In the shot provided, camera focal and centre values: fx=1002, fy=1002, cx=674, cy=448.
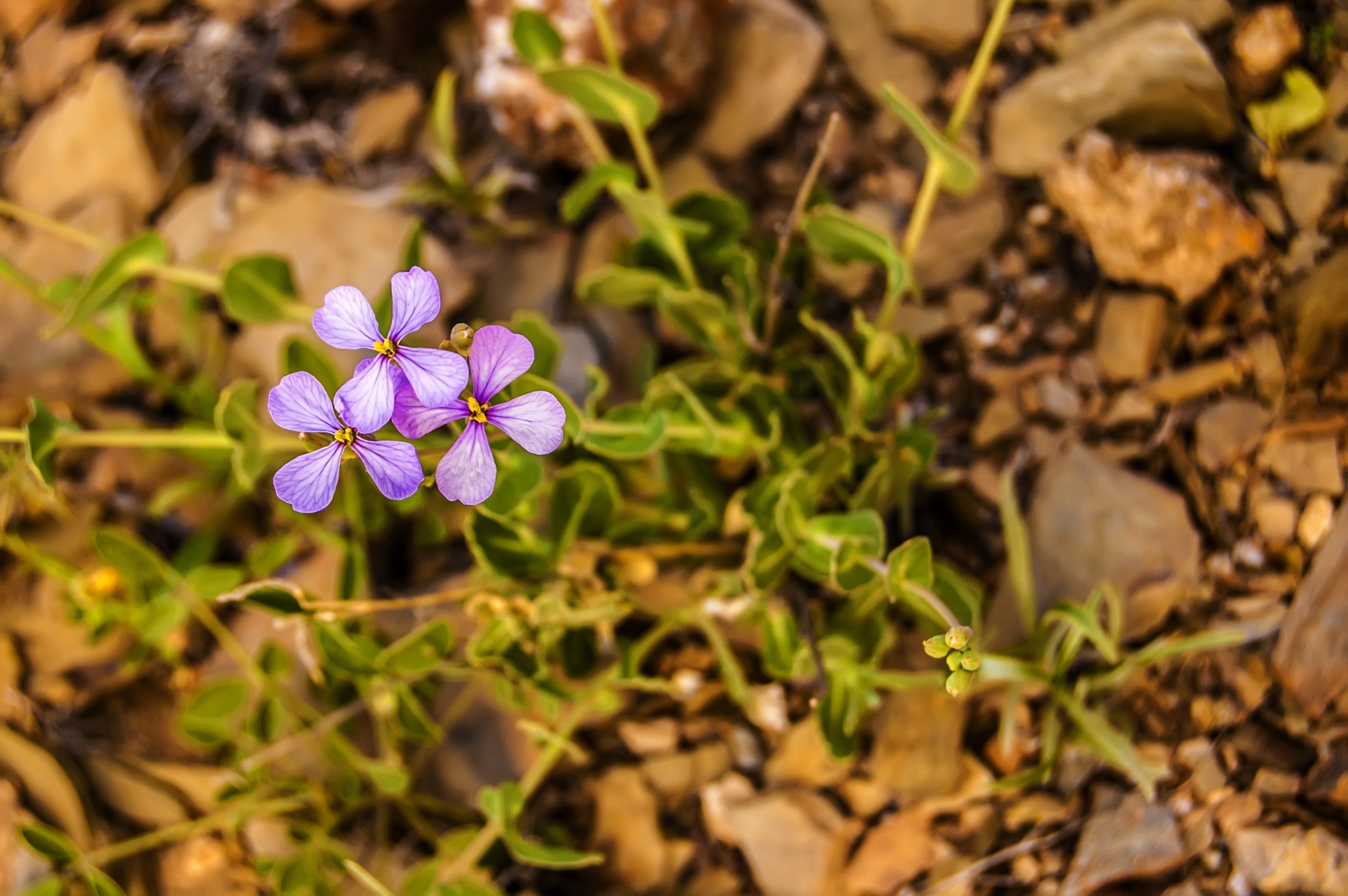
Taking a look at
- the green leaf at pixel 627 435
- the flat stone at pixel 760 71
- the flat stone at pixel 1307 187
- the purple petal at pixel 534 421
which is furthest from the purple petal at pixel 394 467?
the flat stone at pixel 1307 187

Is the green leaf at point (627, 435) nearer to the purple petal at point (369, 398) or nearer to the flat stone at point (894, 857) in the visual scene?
the purple petal at point (369, 398)

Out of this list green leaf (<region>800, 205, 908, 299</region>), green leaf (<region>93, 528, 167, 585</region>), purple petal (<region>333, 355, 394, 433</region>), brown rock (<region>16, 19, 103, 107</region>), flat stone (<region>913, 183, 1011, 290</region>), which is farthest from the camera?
brown rock (<region>16, 19, 103, 107</region>)

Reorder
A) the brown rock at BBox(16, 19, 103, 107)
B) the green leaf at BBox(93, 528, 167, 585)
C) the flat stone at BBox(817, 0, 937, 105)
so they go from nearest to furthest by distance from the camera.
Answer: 1. the green leaf at BBox(93, 528, 167, 585)
2. the flat stone at BBox(817, 0, 937, 105)
3. the brown rock at BBox(16, 19, 103, 107)

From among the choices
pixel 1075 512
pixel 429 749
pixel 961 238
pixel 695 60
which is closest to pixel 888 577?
pixel 1075 512

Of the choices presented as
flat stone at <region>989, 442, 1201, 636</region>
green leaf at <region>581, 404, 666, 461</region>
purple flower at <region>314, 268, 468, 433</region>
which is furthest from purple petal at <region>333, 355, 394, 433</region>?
flat stone at <region>989, 442, 1201, 636</region>

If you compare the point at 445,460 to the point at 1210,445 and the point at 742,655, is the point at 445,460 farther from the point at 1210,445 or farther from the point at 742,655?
the point at 1210,445

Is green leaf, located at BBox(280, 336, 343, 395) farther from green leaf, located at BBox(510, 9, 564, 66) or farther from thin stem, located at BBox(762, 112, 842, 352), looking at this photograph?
thin stem, located at BBox(762, 112, 842, 352)
